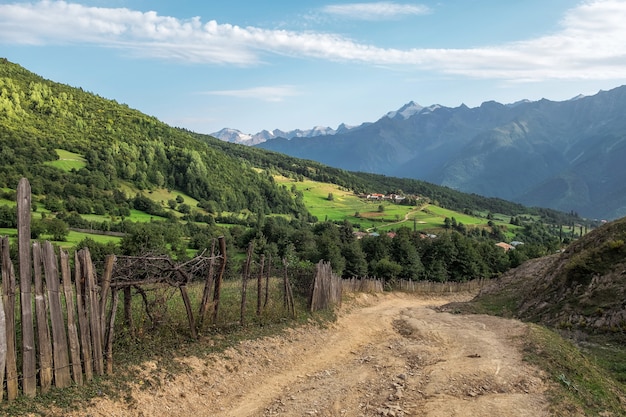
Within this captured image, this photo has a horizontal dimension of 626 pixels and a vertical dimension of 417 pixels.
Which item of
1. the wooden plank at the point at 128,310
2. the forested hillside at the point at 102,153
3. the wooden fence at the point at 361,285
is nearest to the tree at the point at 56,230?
the forested hillside at the point at 102,153

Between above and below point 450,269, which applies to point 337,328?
above

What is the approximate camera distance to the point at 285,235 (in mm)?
78250

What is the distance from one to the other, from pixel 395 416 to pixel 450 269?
52.6m

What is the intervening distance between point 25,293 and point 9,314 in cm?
44

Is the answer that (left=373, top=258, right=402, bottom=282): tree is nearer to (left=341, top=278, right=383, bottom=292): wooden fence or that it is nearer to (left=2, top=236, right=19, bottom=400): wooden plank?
(left=341, top=278, right=383, bottom=292): wooden fence

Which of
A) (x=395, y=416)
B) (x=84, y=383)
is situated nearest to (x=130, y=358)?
(x=84, y=383)

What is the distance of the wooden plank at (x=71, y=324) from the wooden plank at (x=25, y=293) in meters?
0.69

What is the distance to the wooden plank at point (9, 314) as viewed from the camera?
774cm

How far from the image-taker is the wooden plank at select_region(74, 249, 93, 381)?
9.03 m

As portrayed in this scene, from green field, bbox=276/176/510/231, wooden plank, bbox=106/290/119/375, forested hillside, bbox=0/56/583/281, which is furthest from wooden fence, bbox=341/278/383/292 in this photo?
green field, bbox=276/176/510/231

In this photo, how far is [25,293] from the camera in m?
8.03

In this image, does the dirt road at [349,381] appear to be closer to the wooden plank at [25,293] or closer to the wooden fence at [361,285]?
the wooden plank at [25,293]

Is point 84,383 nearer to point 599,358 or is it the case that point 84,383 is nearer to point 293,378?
point 293,378

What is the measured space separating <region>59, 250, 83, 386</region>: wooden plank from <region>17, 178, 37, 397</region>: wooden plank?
2.27 feet
